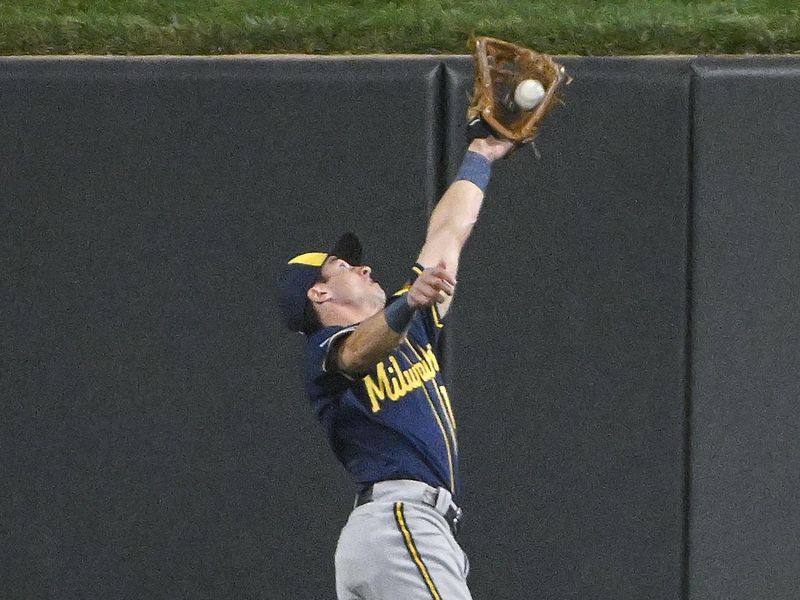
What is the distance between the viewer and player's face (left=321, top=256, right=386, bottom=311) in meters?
2.06

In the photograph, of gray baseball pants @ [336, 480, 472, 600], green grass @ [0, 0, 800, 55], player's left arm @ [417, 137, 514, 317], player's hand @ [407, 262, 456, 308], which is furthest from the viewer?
green grass @ [0, 0, 800, 55]

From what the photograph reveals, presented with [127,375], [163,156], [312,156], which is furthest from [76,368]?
[312,156]

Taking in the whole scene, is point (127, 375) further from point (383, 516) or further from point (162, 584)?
point (383, 516)

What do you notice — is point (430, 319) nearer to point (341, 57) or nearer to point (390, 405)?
point (390, 405)

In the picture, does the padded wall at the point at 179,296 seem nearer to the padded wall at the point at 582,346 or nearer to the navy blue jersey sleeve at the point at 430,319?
the navy blue jersey sleeve at the point at 430,319

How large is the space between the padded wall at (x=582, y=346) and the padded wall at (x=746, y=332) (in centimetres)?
4

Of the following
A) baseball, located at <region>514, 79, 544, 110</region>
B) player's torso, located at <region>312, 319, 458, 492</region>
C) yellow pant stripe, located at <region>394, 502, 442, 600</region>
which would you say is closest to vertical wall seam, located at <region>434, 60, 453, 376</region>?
baseball, located at <region>514, 79, 544, 110</region>

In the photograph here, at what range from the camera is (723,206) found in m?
2.09

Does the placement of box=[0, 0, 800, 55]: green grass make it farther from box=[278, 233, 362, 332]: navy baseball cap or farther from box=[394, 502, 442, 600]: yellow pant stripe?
box=[394, 502, 442, 600]: yellow pant stripe

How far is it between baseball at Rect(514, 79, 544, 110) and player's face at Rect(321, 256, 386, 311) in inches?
15.8

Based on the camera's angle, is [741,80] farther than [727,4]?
No

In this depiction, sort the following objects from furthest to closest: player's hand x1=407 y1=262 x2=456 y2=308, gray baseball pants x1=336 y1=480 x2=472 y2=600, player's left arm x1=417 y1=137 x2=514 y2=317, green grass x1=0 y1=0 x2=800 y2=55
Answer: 1. green grass x1=0 y1=0 x2=800 y2=55
2. player's left arm x1=417 y1=137 x2=514 y2=317
3. gray baseball pants x1=336 y1=480 x2=472 y2=600
4. player's hand x1=407 y1=262 x2=456 y2=308

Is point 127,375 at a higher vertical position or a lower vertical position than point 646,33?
lower

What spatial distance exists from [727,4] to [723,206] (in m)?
0.46
